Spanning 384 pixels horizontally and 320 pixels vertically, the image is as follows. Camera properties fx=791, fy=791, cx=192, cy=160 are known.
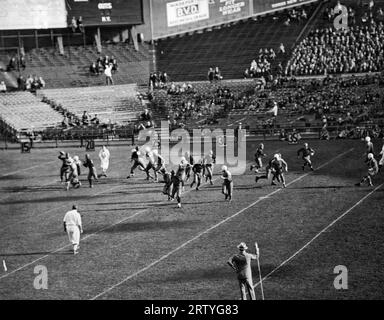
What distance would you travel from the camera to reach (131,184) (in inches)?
1252

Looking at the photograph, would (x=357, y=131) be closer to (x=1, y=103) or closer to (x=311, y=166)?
(x=311, y=166)

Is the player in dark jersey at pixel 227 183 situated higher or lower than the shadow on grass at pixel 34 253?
higher

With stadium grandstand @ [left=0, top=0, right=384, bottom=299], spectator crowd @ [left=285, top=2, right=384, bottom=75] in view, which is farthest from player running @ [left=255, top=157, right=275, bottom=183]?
spectator crowd @ [left=285, top=2, right=384, bottom=75]

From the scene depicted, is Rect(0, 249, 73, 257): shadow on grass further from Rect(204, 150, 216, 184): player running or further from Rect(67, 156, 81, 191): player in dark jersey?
Rect(204, 150, 216, 184): player running

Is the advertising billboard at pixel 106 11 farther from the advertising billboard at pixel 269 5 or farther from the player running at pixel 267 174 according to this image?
the player running at pixel 267 174

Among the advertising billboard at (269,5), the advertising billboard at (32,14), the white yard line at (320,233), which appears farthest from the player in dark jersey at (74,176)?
the advertising billboard at (269,5)

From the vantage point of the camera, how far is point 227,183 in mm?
26984

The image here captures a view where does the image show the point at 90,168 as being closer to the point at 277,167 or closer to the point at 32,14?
the point at 277,167

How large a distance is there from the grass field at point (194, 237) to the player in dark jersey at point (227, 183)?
1.46 ft

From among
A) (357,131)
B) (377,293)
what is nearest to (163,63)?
(357,131)

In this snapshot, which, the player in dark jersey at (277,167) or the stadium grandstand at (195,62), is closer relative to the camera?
the player in dark jersey at (277,167)

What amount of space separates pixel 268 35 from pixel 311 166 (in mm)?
31178

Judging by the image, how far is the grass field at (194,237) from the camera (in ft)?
56.4

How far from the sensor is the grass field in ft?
56.4
